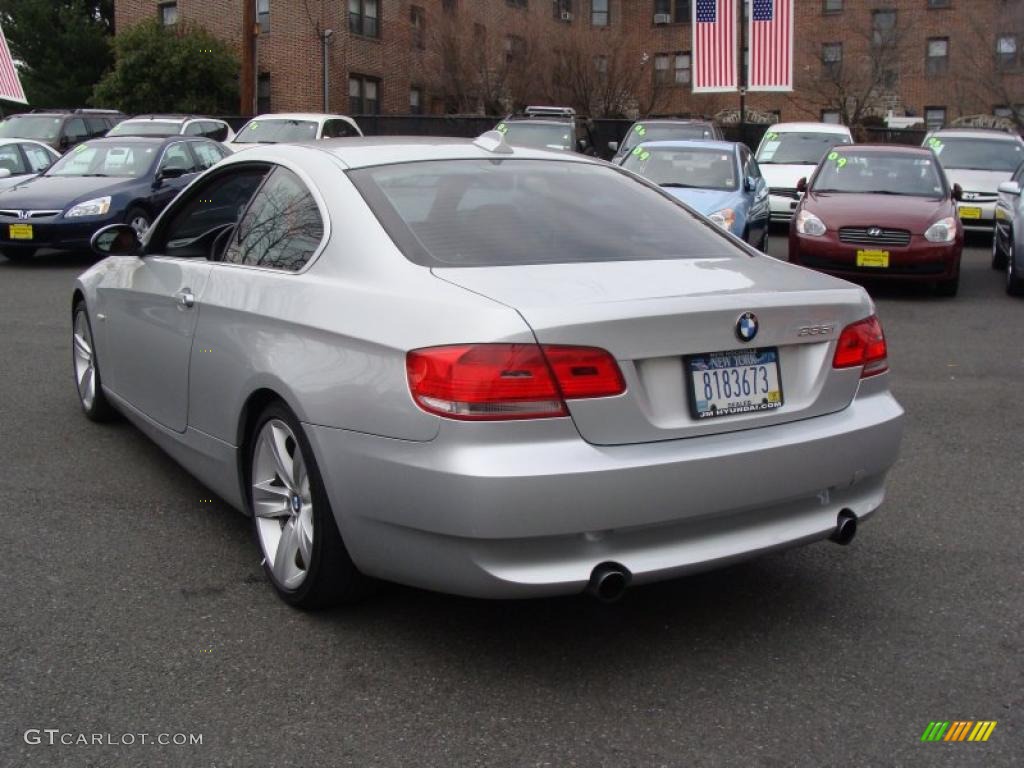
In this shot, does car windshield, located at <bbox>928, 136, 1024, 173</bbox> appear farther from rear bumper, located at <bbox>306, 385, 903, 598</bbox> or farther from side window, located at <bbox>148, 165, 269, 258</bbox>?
rear bumper, located at <bbox>306, 385, 903, 598</bbox>

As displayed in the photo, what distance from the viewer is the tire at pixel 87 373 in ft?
20.1

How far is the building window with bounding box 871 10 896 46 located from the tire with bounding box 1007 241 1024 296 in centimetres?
3255

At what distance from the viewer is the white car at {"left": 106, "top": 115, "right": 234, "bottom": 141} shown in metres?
20.2

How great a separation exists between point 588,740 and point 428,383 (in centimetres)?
104

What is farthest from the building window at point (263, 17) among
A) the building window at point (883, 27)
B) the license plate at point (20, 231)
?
the license plate at point (20, 231)

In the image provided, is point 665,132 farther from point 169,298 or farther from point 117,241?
point 169,298

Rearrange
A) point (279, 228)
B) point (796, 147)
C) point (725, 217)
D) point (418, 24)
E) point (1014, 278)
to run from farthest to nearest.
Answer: point (418, 24), point (796, 147), point (725, 217), point (1014, 278), point (279, 228)

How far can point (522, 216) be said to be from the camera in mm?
4051

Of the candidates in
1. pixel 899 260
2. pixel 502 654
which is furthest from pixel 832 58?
pixel 502 654

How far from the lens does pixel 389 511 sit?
329 cm

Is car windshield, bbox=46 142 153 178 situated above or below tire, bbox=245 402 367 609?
above

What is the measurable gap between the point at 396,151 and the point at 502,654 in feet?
6.22

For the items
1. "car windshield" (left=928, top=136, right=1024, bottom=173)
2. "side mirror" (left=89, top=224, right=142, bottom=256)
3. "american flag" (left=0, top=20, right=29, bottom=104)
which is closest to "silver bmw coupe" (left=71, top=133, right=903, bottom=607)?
"side mirror" (left=89, top=224, right=142, bottom=256)

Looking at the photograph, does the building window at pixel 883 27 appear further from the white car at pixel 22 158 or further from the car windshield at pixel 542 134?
the white car at pixel 22 158
